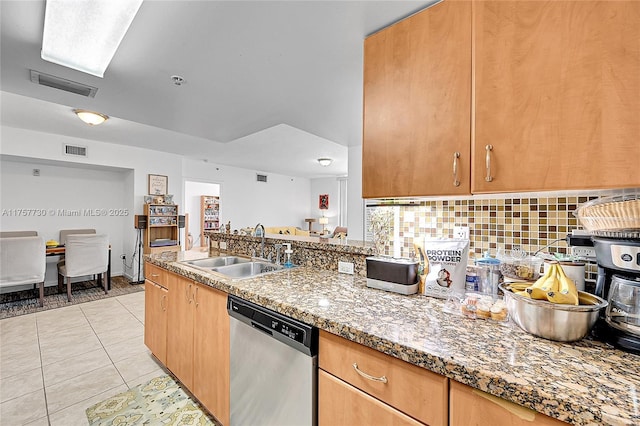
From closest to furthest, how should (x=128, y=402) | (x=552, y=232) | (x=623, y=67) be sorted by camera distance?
(x=623, y=67) < (x=552, y=232) < (x=128, y=402)

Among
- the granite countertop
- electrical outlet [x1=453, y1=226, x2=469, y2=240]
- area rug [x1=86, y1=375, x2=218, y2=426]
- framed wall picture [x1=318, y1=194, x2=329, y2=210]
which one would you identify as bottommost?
area rug [x1=86, y1=375, x2=218, y2=426]

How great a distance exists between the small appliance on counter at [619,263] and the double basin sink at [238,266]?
1.64 metres

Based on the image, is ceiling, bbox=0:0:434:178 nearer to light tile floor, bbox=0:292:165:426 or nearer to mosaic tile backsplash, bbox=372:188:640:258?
mosaic tile backsplash, bbox=372:188:640:258

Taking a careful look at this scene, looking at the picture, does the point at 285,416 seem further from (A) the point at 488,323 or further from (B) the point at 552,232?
(B) the point at 552,232

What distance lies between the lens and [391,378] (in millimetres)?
823

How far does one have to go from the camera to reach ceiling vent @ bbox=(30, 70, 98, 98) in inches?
76.5

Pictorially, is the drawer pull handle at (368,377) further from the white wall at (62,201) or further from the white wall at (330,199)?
the white wall at (330,199)

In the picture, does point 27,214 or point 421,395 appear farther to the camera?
point 27,214

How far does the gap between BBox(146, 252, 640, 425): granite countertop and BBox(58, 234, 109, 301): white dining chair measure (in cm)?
428

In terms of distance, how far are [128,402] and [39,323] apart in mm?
2354

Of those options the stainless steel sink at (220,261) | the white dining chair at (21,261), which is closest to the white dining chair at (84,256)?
the white dining chair at (21,261)

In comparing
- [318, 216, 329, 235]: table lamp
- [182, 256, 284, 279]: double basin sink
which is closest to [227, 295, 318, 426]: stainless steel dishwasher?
[182, 256, 284, 279]: double basin sink

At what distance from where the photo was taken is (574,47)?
807 mm

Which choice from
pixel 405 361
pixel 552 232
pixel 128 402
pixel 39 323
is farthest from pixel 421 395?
pixel 39 323
